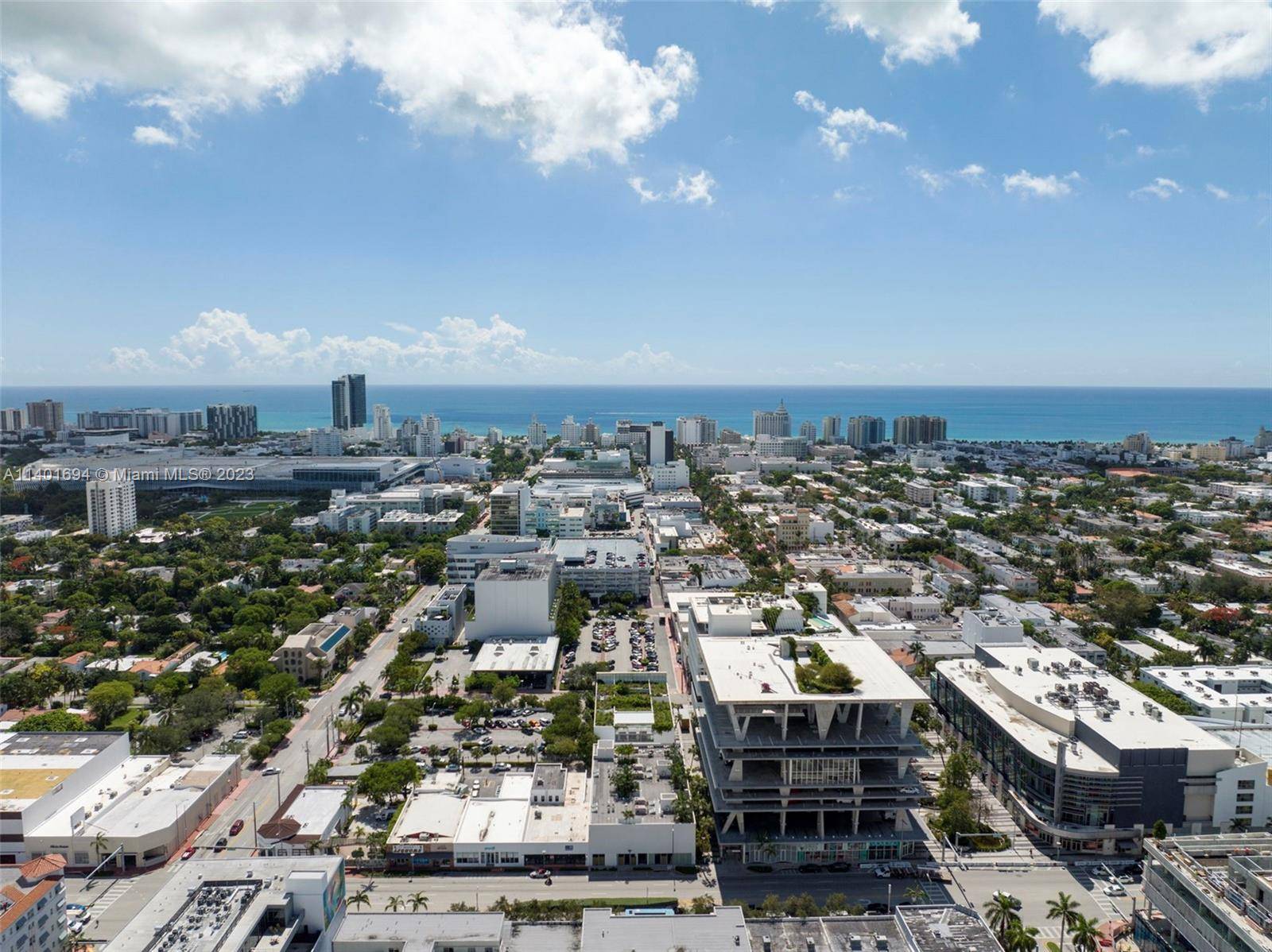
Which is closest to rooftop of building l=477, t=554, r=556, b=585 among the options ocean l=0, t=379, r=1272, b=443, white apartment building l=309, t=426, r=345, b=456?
white apartment building l=309, t=426, r=345, b=456

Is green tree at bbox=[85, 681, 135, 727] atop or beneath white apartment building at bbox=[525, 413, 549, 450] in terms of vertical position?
beneath

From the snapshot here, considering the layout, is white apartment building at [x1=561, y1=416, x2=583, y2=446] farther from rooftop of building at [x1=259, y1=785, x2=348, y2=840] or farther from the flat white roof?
rooftop of building at [x1=259, y1=785, x2=348, y2=840]

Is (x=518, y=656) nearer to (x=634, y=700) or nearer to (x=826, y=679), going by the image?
(x=634, y=700)

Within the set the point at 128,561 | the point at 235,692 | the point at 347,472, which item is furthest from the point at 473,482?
the point at 235,692

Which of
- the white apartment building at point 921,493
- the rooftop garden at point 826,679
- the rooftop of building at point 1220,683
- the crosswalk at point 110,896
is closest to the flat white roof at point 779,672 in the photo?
the rooftop garden at point 826,679

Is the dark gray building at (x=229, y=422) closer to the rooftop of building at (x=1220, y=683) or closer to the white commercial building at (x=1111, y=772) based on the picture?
the white commercial building at (x=1111, y=772)

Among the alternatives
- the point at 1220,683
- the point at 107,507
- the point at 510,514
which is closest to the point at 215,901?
the point at 1220,683
